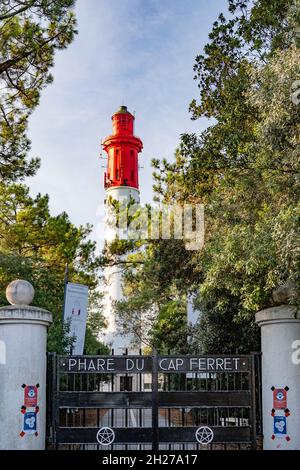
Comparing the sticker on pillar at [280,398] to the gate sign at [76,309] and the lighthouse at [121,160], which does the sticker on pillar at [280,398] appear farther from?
the lighthouse at [121,160]

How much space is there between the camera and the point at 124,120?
4406cm

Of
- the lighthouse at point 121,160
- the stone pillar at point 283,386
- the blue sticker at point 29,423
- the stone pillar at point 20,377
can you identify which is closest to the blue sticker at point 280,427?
the stone pillar at point 283,386

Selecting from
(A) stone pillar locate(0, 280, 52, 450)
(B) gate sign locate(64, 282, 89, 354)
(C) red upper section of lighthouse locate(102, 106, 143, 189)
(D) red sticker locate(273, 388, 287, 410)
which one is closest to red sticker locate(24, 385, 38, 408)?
(A) stone pillar locate(0, 280, 52, 450)

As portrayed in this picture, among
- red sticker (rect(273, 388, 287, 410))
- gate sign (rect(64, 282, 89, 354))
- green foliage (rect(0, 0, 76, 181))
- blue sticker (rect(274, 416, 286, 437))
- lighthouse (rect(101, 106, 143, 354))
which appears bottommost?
blue sticker (rect(274, 416, 286, 437))

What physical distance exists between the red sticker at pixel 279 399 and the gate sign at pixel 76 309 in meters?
9.21

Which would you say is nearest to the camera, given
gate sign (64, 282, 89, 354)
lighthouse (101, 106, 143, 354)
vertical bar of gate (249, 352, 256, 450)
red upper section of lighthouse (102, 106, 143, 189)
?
vertical bar of gate (249, 352, 256, 450)

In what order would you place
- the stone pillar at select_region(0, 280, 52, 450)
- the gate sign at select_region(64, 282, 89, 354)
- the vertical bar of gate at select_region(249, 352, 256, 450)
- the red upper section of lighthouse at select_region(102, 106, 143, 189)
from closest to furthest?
the stone pillar at select_region(0, 280, 52, 450)
the vertical bar of gate at select_region(249, 352, 256, 450)
the gate sign at select_region(64, 282, 89, 354)
the red upper section of lighthouse at select_region(102, 106, 143, 189)

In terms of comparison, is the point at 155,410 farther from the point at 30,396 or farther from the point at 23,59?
the point at 23,59

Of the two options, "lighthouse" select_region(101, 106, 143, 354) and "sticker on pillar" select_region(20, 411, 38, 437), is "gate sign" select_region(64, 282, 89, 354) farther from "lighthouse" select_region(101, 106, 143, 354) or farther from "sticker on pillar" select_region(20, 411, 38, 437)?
"lighthouse" select_region(101, 106, 143, 354)

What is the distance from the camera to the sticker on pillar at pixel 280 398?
30.6ft

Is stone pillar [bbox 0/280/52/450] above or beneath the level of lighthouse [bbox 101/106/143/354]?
beneath

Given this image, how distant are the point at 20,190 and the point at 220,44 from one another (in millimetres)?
10628

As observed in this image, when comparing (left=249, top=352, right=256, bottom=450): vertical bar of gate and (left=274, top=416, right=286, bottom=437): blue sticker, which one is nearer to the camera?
(left=274, top=416, right=286, bottom=437): blue sticker

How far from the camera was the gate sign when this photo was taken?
58.9ft
